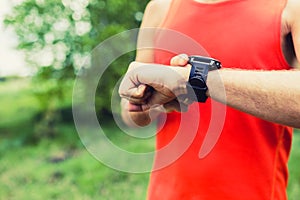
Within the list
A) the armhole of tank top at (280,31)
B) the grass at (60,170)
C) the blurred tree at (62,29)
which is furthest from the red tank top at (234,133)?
the blurred tree at (62,29)

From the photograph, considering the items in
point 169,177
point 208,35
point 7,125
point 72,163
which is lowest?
point 7,125

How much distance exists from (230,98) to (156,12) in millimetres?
460

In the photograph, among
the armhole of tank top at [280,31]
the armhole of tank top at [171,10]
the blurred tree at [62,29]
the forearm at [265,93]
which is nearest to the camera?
the forearm at [265,93]

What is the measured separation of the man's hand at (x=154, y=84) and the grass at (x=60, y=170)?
8.34 feet

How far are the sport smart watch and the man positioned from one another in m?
0.01

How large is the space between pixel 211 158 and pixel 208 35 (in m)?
0.29

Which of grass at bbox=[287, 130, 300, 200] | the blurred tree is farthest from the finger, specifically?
the blurred tree

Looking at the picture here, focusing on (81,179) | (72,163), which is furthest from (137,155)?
(72,163)

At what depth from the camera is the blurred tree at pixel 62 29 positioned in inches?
227

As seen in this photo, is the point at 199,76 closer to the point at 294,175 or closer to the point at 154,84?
the point at 154,84

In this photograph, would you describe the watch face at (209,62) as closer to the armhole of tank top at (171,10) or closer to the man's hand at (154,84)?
the man's hand at (154,84)

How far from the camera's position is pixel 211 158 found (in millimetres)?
1137

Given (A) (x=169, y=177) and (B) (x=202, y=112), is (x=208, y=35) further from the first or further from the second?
(A) (x=169, y=177)

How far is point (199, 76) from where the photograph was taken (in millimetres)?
998
